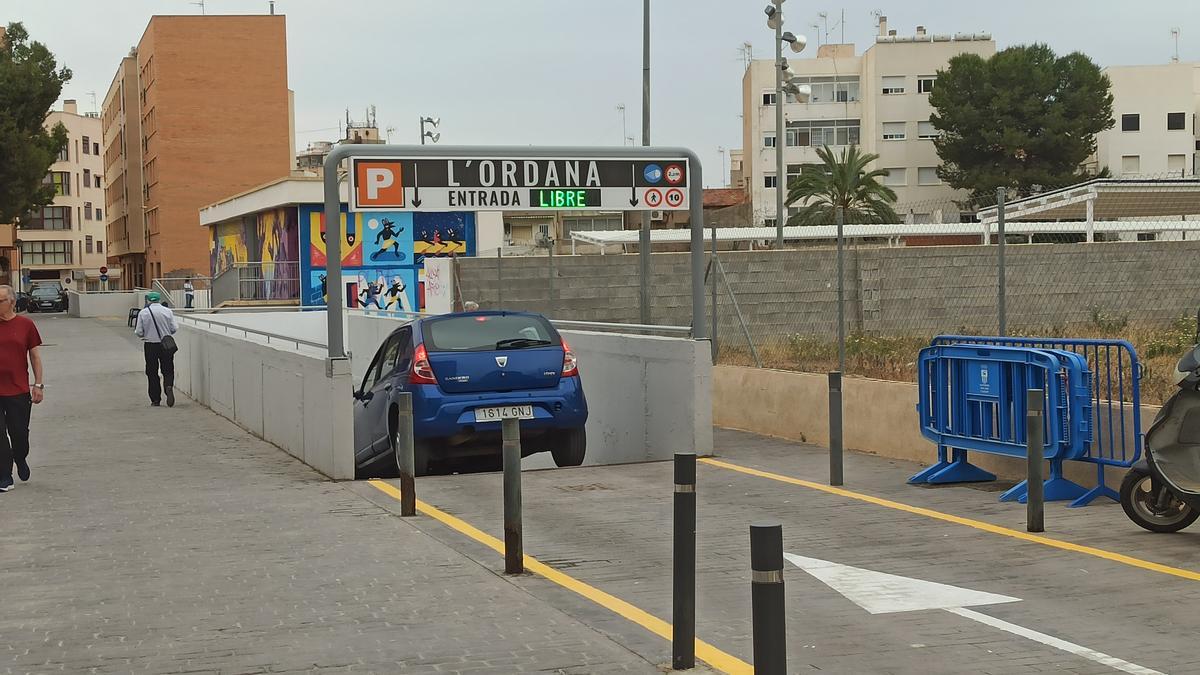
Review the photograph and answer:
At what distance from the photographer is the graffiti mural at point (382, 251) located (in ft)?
159

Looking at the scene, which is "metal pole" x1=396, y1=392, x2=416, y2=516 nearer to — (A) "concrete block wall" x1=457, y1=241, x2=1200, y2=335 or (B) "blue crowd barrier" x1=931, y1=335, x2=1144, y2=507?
(B) "blue crowd barrier" x1=931, y1=335, x2=1144, y2=507

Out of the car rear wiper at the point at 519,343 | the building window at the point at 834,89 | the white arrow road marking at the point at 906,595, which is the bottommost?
the white arrow road marking at the point at 906,595

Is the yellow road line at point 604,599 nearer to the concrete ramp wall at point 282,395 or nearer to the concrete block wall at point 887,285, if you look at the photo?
the concrete ramp wall at point 282,395

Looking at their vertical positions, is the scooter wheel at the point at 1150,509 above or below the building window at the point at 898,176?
below

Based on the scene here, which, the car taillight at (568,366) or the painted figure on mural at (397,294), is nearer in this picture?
the car taillight at (568,366)

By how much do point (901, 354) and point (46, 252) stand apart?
123 m

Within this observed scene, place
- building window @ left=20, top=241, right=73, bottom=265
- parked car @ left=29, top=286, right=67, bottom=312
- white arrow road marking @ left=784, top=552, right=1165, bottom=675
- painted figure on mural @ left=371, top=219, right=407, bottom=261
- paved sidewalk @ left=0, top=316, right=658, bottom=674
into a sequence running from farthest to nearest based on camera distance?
building window @ left=20, top=241, right=73, bottom=265 → parked car @ left=29, top=286, right=67, bottom=312 → painted figure on mural @ left=371, top=219, right=407, bottom=261 → white arrow road marking @ left=784, top=552, right=1165, bottom=675 → paved sidewalk @ left=0, top=316, right=658, bottom=674

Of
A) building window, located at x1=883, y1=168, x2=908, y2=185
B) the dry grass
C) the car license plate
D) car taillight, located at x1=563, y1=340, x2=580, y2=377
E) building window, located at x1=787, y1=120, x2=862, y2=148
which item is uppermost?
building window, located at x1=787, y1=120, x2=862, y2=148

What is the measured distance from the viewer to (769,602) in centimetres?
461

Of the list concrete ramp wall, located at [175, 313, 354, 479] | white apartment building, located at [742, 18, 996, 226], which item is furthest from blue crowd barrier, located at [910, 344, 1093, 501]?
white apartment building, located at [742, 18, 996, 226]

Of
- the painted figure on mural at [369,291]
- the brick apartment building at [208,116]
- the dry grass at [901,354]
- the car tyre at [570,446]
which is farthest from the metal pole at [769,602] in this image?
the brick apartment building at [208,116]

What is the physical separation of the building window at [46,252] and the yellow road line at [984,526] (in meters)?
125

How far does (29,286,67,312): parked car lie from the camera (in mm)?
80688

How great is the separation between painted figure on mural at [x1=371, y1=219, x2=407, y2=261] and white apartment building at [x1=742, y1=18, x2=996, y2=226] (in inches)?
1364
